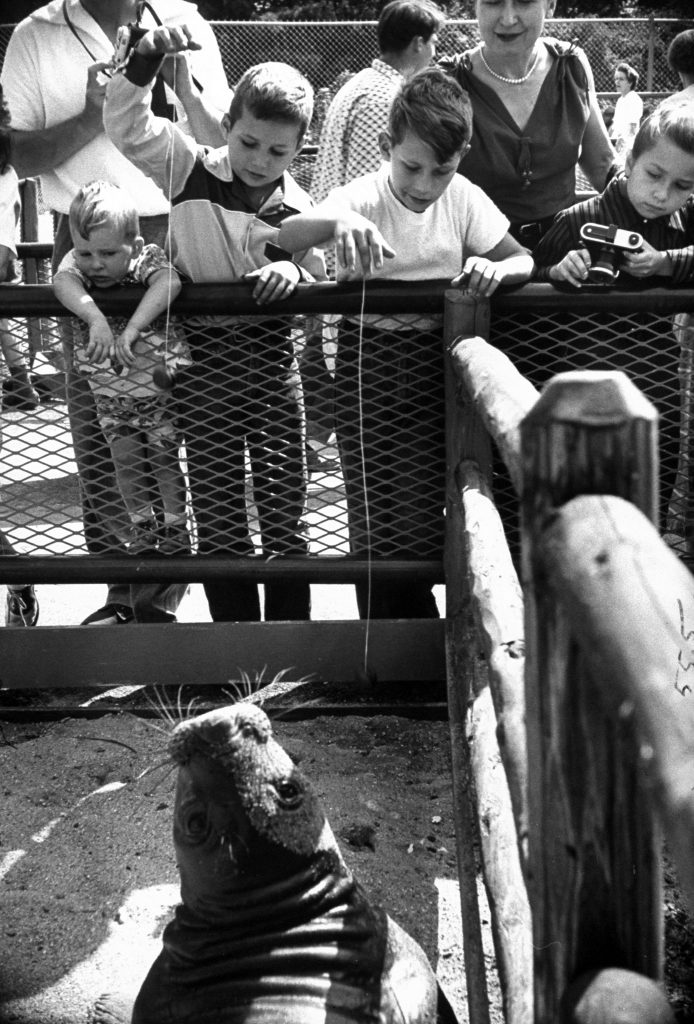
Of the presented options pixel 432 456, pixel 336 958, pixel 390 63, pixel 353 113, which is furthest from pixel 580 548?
pixel 390 63

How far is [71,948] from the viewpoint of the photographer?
3076 millimetres

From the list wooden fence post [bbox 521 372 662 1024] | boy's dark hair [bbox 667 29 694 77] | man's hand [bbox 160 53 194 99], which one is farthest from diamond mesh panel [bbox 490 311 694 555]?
boy's dark hair [bbox 667 29 694 77]

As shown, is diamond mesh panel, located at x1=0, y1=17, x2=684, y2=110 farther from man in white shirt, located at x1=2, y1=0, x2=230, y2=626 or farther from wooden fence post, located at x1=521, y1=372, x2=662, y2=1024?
wooden fence post, located at x1=521, y1=372, x2=662, y2=1024

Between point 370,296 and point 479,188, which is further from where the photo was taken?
point 479,188

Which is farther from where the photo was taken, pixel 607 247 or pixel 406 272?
pixel 406 272

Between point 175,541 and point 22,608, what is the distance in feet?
3.94

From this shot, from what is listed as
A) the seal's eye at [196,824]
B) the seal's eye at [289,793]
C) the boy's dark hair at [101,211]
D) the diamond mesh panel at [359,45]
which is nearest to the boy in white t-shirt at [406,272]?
the boy's dark hair at [101,211]

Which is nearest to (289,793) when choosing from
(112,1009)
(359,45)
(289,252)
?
(112,1009)

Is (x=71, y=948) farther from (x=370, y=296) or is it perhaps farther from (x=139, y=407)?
(x=370, y=296)

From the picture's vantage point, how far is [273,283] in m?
3.42

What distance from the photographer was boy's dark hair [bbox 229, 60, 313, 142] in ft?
11.4

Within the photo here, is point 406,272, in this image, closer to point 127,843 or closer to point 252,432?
point 252,432

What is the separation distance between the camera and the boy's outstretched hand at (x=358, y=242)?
131 inches

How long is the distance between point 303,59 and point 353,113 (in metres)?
9.81
